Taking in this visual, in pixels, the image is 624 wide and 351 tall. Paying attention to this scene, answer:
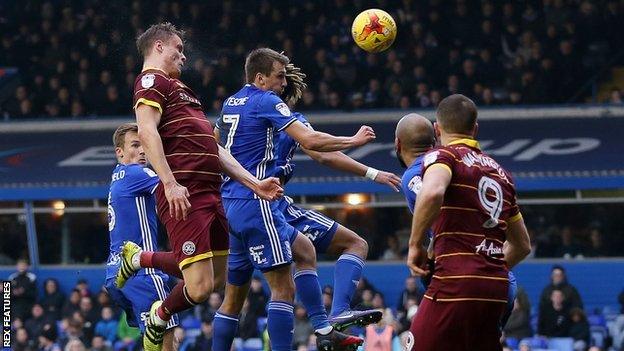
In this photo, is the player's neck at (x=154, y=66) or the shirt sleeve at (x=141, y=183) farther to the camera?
the shirt sleeve at (x=141, y=183)

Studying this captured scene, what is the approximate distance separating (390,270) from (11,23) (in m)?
8.93

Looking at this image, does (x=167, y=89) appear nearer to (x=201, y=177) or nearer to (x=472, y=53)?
(x=201, y=177)

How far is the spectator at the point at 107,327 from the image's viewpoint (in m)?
20.4

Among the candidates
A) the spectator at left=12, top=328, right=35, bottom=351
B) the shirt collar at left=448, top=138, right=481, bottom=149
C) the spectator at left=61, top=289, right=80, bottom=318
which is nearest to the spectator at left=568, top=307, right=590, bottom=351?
the spectator at left=61, top=289, right=80, bottom=318

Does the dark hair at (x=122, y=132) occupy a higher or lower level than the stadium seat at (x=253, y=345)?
higher

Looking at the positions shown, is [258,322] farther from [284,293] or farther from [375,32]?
[284,293]

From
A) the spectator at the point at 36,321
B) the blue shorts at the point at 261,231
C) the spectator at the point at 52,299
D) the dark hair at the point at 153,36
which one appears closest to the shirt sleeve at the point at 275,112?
the blue shorts at the point at 261,231

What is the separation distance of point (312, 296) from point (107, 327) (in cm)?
1127

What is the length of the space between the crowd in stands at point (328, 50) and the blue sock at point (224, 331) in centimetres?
1258

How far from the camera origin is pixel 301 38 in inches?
934

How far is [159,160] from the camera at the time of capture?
28.4 ft

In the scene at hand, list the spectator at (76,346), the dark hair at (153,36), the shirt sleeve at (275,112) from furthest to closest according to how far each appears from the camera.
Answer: the spectator at (76,346)
the shirt sleeve at (275,112)
the dark hair at (153,36)

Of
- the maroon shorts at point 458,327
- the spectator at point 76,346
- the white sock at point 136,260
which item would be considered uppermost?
the white sock at point 136,260

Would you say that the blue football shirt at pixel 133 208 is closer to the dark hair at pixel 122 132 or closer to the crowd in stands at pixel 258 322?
the dark hair at pixel 122 132
